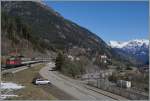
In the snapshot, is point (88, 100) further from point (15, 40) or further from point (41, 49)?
point (41, 49)

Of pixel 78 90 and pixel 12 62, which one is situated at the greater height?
pixel 12 62

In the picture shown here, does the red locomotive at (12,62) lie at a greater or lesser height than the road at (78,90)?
greater

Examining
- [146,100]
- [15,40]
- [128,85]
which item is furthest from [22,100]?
[15,40]

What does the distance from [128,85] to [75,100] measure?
13662 mm

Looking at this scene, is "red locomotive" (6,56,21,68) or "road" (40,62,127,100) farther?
"red locomotive" (6,56,21,68)

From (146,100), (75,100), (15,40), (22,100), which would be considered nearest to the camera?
(22,100)

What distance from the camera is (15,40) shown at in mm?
142625

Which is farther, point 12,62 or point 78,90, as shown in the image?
point 12,62

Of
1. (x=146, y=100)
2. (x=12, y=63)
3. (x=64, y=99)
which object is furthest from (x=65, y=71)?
(x=146, y=100)

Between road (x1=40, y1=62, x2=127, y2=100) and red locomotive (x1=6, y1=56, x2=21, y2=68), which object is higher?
red locomotive (x1=6, y1=56, x2=21, y2=68)

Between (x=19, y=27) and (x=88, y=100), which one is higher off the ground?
(x=19, y=27)

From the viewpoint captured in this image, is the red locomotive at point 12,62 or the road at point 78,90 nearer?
the road at point 78,90

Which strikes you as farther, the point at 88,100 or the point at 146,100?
the point at 88,100

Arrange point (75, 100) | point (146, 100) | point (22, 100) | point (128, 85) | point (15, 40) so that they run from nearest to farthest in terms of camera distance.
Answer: point (22, 100)
point (146, 100)
point (75, 100)
point (128, 85)
point (15, 40)
